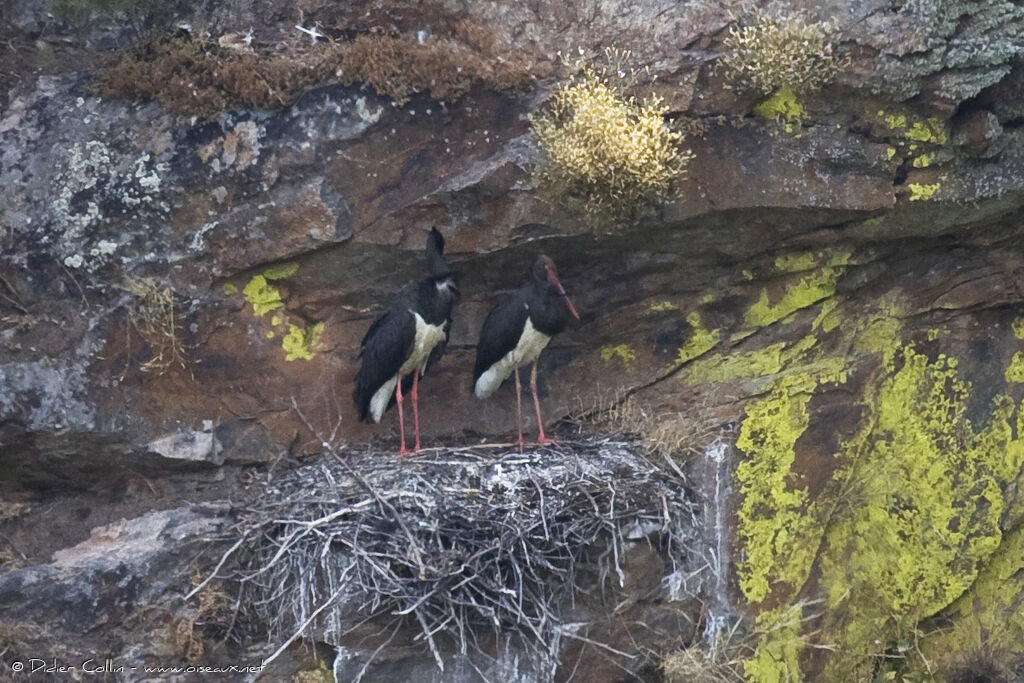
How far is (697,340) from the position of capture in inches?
304

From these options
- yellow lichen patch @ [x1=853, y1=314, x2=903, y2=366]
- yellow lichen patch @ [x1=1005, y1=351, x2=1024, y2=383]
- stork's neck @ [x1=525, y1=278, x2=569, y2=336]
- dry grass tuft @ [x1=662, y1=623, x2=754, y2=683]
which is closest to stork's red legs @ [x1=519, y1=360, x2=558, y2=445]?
stork's neck @ [x1=525, y1=278, x2=569, y2=336]

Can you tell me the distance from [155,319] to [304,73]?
1509 mm

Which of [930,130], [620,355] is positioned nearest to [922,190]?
[930,130]

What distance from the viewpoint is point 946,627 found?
773 centimetres

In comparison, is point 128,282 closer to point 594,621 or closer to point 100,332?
point 100,332

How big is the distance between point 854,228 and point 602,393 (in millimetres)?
1682

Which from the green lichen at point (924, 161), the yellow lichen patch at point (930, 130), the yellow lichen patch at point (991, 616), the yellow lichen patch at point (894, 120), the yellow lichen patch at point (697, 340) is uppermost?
the yellow lichen patch at point (894, 120)

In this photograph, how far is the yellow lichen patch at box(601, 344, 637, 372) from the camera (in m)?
7.86

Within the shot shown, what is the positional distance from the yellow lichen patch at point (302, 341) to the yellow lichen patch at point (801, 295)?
2373 mm

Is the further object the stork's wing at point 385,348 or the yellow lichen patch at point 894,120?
the stork's wing at point 385,348

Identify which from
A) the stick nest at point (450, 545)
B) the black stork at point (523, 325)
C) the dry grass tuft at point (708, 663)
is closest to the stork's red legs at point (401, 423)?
the stick nest at point (450, 545)

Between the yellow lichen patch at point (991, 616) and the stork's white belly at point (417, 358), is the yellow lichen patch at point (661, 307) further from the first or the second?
the yellow lichen patch at point (991, 616)

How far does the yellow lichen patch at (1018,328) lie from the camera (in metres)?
7.77

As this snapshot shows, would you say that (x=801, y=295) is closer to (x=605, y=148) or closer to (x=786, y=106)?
(x=786, y=106)
